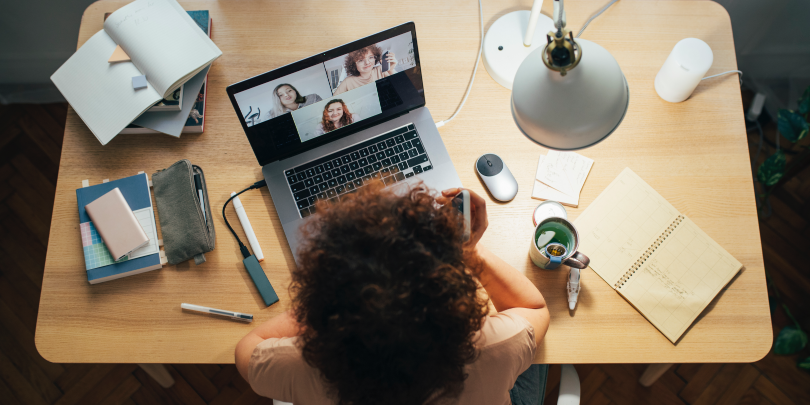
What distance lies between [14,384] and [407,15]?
182cm

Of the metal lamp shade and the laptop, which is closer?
the metal lamp shade

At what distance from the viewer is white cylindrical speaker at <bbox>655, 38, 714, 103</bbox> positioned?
1.02 metres

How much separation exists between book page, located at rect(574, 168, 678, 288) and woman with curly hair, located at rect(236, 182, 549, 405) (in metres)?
0.31

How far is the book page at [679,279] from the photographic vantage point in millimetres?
957

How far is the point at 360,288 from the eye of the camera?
67cm

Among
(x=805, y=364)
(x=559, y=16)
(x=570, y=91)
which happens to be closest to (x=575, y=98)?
(x=570, y=91)

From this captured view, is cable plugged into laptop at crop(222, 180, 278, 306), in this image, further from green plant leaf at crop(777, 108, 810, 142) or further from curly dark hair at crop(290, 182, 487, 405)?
green plant leaf at crop(777, 108, 810, 142)

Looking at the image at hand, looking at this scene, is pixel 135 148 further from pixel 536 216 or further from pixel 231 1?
pixel 536 216

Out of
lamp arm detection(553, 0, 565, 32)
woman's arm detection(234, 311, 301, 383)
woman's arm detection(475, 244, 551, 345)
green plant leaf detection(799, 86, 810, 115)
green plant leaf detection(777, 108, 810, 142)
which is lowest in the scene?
green plant leaf detection(777, 108, 810, 142)

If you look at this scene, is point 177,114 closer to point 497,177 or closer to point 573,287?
point 497,177

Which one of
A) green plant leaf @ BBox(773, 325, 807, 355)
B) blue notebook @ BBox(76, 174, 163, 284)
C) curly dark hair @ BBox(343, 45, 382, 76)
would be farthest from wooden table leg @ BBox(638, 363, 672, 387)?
blue notebook @ BBox(76, 174, 163, 284)

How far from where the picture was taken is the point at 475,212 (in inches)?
37.2

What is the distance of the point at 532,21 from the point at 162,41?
2.71ft

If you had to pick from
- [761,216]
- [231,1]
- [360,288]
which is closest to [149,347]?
[360,288]
